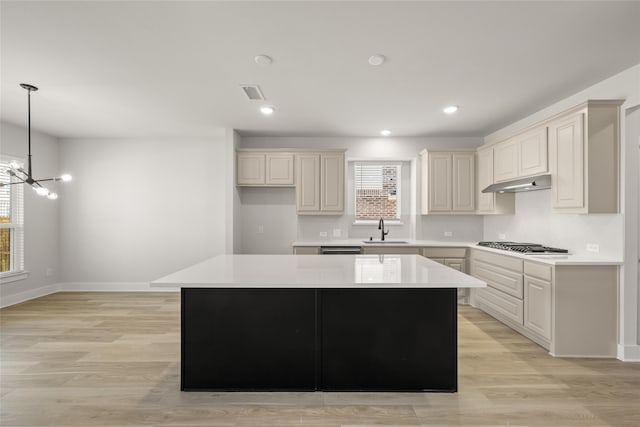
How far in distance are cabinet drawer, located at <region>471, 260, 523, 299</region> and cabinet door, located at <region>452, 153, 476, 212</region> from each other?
0.97 m

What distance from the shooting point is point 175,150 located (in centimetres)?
580

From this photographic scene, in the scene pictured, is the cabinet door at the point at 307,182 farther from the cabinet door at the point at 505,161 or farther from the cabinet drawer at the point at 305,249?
the cabinet door at the point at 505,161

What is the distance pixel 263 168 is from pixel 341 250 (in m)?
1.78

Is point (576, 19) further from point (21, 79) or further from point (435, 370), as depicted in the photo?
point (21, 79)

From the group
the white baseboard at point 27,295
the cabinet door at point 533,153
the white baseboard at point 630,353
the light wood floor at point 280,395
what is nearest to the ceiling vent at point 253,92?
the light wood floor at point 280,395

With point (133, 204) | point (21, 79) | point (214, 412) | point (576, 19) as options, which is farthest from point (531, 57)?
point (133, 204)

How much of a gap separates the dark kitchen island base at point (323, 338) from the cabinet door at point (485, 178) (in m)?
2.88

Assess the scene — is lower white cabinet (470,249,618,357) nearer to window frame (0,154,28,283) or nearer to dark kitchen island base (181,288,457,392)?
dark kitchen island base (181,288,457,392)

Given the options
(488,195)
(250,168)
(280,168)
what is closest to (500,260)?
(488,195)

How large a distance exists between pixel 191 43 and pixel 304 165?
2.87 metres

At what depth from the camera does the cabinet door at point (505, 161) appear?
4141mm

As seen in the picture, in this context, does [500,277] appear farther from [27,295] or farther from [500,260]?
[27,295]

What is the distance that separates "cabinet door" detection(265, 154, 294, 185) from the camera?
5.26 metres

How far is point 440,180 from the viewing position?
518 cm
